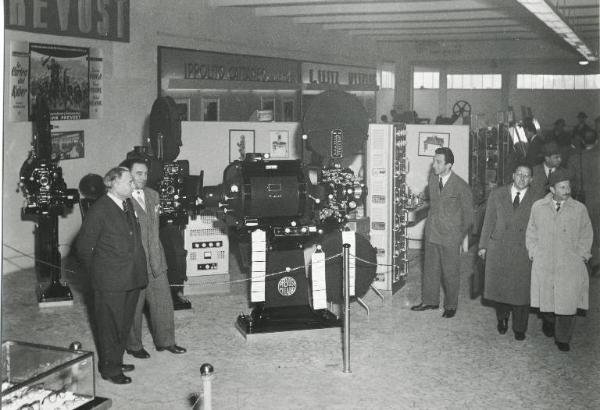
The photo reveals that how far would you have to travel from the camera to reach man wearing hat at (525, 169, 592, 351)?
247 inches

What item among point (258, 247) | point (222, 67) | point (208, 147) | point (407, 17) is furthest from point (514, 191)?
point (407, 17)

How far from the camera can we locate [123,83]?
37.4 ft

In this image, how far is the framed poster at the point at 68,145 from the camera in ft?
33.6

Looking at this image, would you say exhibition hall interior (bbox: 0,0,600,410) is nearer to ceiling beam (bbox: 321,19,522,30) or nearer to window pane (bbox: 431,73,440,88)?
ceiling beam (bbox: 321,19,522,30)

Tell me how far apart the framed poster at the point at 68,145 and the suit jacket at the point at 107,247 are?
4.93 meters

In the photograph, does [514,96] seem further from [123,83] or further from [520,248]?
[520,248]

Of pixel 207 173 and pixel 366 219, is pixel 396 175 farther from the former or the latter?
pixel 207 173

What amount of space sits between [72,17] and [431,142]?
4.86 meters

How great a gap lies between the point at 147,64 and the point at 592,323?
24.0 ft

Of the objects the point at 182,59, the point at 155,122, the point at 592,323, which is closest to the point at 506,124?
the point at 182,59

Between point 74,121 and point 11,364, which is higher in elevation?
point 74,121

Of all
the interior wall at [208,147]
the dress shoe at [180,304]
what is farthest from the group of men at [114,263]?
the interior wall at [208,147]

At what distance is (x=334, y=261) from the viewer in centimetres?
→ 736

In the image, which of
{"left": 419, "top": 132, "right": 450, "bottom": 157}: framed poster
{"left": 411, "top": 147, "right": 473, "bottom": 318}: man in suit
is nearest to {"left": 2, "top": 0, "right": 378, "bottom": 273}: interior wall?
{"left": 419, "top": 132, "right": 450, "bottom": 157}: framed poster
